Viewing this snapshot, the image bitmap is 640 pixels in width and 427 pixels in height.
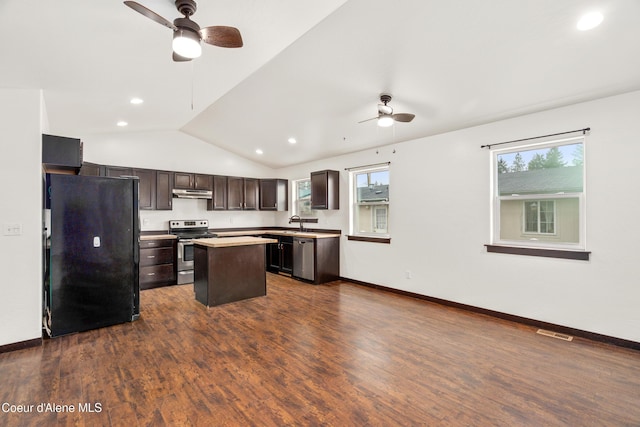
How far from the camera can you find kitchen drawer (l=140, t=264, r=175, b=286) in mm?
5316

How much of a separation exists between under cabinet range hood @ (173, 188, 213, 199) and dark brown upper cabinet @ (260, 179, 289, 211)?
1.28 metres

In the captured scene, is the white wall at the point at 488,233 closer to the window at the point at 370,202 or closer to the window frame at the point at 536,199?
the window frame at the point at 536,199

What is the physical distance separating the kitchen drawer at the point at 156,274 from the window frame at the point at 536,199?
5.32 m

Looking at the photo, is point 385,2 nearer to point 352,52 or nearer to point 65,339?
point 352,52

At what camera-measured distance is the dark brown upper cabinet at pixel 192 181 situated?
6105 millimetres

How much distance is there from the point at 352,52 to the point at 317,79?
2.29ft

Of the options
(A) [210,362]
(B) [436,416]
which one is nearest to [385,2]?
(B) [436,416]

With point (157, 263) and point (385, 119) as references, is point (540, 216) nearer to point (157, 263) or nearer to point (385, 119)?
point (385, 119)

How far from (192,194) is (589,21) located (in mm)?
6207

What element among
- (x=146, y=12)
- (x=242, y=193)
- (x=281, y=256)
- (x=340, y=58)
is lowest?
(x=281, y=256)

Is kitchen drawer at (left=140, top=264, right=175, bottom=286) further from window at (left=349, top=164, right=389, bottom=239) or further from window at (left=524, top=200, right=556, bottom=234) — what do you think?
window at (left=524, top=200, right=556, bottom=234)

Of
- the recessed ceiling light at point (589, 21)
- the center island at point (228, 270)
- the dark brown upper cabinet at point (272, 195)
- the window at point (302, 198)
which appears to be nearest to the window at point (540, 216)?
the recessed ceiling light at point (589, 21)

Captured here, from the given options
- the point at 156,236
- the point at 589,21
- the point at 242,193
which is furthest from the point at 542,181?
the point at 156,236

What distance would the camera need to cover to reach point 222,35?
6.61ft
